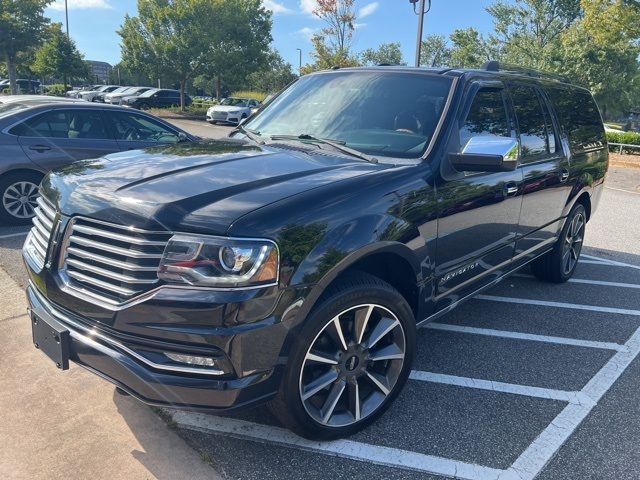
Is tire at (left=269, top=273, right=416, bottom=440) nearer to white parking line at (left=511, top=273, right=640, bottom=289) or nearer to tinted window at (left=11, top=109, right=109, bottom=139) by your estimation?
white parking line at (left=511, top=273, right=640, bottom=289)

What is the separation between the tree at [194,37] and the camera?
35.0 metres

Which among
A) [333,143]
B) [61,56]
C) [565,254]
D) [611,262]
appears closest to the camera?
[333,143]

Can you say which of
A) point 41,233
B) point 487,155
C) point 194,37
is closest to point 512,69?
point 487,155

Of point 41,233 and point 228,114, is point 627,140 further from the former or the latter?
point 41,233

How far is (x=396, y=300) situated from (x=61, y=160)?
561 centimetres

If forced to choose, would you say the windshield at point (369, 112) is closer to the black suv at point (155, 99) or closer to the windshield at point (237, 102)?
the windshield at point (237, 102)

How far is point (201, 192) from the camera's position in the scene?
238 cm

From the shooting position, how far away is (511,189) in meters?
3.74

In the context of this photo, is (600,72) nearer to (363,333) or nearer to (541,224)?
(541,224)

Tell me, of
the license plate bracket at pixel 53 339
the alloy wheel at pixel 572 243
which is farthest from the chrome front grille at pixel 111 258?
the alloy wheel at pixel 572 243

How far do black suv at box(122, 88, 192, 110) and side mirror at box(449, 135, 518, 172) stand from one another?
3570 cm

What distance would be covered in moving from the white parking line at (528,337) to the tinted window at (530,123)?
1.39 meters

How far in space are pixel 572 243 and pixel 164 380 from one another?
4.69 meters

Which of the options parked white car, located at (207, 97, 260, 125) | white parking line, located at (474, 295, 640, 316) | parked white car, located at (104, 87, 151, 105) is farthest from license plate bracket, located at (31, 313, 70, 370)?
parked white car, located at (104, 87, 151, 105)
